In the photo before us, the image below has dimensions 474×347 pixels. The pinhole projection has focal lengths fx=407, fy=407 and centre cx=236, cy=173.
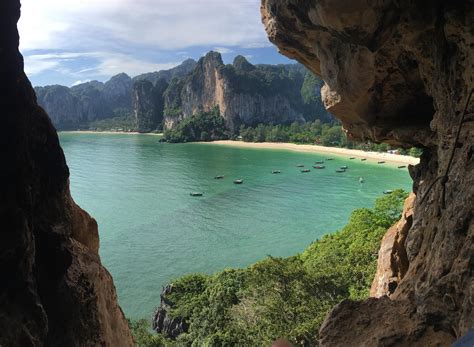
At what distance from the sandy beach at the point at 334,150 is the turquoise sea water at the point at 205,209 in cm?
300

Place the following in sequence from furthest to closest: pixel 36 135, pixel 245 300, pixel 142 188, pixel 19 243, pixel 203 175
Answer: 1. pixel 203 175
2. pixel 142 188
3. pixel 245 300
4. pixel 36 135
5. pixel 19 243

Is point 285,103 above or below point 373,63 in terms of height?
above

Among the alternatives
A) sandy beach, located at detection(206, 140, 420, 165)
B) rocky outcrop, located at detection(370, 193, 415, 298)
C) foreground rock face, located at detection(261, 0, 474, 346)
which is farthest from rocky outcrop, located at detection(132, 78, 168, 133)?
foreground rock face, located at detection(261, 0, 474, 346)

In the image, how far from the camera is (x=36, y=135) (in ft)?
21.6

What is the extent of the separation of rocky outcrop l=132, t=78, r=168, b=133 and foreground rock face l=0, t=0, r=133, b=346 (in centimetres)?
14437

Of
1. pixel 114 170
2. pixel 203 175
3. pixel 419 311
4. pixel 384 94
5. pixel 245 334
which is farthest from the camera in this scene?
pixel 114 170

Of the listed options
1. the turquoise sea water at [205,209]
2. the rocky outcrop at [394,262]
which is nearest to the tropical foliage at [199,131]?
the turquoise sea water at [205,209]

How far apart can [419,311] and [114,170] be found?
6398cm

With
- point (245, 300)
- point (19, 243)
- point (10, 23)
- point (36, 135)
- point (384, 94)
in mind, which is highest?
point (10, 23)

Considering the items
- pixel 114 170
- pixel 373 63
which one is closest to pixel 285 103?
pixel 114 170

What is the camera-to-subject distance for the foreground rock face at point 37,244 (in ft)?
17.9

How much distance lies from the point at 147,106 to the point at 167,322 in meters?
139

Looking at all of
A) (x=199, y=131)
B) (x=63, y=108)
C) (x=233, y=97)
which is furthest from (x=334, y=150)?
(x=63, y=108)

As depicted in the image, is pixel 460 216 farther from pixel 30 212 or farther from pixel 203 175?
pixel 203 175
